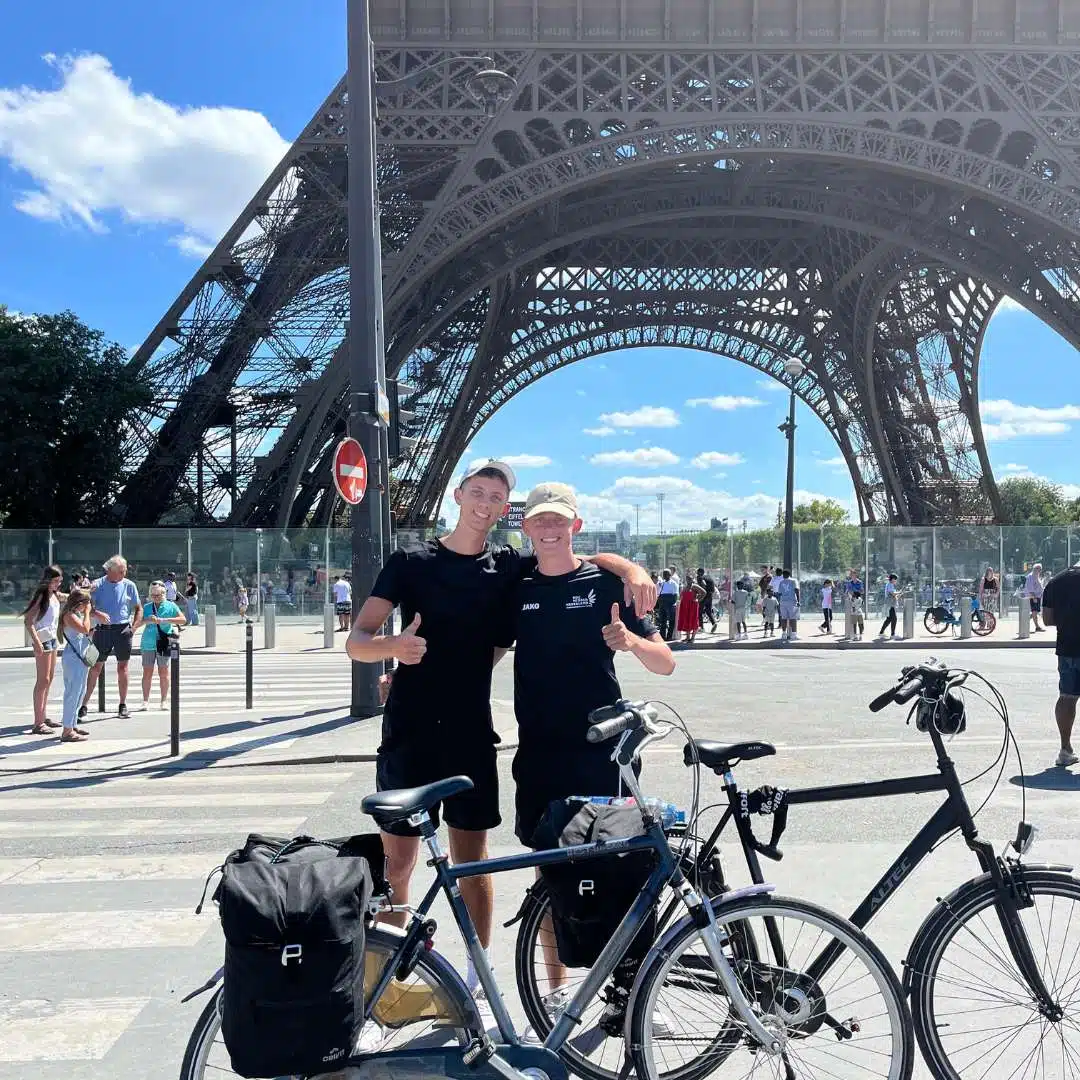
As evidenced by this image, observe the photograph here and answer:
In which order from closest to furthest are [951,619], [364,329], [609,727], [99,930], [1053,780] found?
[609,727] → [99,930] → [1053,780] → [364,329] → [951,619]

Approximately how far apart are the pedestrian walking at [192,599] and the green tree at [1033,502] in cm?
7686

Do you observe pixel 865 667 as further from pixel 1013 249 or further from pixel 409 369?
pixel 409 369

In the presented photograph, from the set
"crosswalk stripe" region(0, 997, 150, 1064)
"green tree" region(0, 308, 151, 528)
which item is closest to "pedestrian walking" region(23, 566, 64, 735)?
"crosswalk stripe" region(0, 997, 150, 1064)

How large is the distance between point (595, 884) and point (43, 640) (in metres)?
8.61

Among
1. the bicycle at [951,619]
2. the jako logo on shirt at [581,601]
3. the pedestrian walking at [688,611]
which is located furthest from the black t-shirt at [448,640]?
the bicycle at [951,619]

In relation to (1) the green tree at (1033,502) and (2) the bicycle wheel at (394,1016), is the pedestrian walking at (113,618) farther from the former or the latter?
(1) the green tree at (1033,502)

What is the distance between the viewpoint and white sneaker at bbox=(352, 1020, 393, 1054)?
2515 millimetres

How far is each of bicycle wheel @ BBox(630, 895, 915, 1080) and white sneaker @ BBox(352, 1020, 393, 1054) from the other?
629 mm

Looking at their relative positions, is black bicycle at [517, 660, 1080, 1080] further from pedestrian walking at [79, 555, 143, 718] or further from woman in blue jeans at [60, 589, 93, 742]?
pedestrian walking at [79, 555, 143, 718]

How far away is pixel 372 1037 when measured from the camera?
2.56m

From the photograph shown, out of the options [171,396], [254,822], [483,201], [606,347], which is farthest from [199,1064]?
[606,347]

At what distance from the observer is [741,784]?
7.01 m

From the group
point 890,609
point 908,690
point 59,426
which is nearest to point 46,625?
point 908,690

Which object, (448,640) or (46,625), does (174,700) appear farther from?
(448,640)
